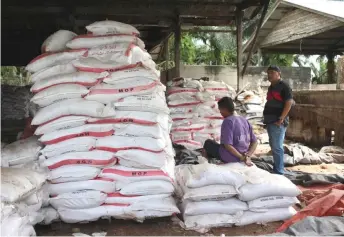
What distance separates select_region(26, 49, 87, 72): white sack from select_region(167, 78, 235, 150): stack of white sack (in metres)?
3.25

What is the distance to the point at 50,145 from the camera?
11.0 ft

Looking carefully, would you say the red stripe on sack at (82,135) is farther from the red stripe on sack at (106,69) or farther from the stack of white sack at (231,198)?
the stack of white sack at (231,198)

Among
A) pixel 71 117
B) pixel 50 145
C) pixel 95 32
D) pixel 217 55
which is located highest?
pixel 217 55

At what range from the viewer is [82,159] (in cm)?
332

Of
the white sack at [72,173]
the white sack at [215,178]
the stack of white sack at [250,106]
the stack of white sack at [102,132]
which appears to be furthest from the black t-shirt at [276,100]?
the stack of white sack at [250,106]

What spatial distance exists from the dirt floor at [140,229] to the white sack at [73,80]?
1.22 meters

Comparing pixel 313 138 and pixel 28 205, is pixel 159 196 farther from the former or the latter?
pixel 313 138

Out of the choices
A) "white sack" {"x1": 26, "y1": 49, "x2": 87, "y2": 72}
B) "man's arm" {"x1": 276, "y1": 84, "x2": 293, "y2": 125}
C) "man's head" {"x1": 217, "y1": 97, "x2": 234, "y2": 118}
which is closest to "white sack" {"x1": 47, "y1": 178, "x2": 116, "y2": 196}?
"white sack" {"x1": 26, "y1": 49, "x2": 87, "y2": 72}

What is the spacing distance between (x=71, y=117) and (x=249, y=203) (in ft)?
5.71

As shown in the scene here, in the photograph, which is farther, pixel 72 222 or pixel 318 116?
pixel 318 116

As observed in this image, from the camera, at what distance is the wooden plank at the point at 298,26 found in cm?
1114

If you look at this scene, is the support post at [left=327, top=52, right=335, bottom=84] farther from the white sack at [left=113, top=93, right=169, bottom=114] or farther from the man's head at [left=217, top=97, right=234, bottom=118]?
the white sack at [left=113, top=93, right=169, bottom=114]

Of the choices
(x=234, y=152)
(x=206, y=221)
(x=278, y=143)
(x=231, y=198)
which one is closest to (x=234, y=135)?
(x=234, y=152)

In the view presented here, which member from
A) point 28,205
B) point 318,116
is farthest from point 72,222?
point 318,116
